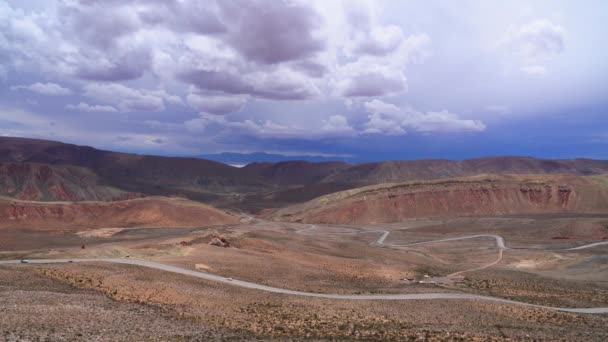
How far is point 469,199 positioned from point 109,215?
89.4 metres

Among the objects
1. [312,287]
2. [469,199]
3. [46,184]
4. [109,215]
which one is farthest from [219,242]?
[46,184]

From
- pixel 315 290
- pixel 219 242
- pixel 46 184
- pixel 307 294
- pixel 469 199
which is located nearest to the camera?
→ pixel 307 294

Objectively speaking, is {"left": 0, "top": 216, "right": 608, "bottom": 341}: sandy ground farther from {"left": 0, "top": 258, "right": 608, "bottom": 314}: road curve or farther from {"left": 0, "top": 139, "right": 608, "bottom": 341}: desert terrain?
{"left": 0, "top": 258, "right": 608, "bottom": 314}: road curve

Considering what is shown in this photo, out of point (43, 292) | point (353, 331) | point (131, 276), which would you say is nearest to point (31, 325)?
point (43, 292)

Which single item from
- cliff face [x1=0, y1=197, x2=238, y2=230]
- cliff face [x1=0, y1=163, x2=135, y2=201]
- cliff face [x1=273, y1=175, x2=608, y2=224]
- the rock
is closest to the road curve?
the rock

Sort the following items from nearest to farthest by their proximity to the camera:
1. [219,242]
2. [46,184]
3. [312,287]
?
[312,287] → [219,242] → [46,184]

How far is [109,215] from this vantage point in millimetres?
109062

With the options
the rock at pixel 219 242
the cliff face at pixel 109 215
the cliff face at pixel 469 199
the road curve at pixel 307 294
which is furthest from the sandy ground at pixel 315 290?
the cliff face at pixel 469 199

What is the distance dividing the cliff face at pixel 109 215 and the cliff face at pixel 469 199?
95.5 feet

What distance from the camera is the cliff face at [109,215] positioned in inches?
3858

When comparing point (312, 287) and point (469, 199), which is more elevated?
point (469, 199)

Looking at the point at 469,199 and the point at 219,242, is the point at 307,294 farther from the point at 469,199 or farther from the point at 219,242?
the point at 469,199

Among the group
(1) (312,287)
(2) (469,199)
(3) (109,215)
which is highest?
(2) (469,199)

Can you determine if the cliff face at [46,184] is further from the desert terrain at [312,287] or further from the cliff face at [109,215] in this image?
the desert terrain at [312,287]
